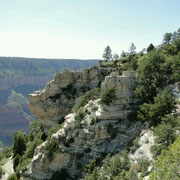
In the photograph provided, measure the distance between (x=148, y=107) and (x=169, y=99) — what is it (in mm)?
3604

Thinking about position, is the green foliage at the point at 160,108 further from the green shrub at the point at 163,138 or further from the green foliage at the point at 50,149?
the green foliage at the point at 50,149

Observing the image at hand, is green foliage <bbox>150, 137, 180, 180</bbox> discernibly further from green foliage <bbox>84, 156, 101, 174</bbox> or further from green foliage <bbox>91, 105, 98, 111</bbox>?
green foliage <bbox>91, 105, 98, 111</bbox>

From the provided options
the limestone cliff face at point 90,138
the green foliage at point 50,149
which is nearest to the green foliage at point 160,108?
the limestone cliff face at point 90,138

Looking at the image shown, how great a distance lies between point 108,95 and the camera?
1292 inches

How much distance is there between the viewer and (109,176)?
→ 22.1 metres

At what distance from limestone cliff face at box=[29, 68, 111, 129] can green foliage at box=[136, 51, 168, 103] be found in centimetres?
2172

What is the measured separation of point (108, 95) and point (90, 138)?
8574mm

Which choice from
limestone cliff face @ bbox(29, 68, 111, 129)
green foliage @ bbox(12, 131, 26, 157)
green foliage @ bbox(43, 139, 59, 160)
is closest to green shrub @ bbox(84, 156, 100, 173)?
green foliage @ bbox(43, 139, 59, 160)

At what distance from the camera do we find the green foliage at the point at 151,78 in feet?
108

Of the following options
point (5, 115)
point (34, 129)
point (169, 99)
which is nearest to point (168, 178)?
point (169, 99)

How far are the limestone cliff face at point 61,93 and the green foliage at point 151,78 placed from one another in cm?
2172

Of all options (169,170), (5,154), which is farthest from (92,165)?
(5,154)

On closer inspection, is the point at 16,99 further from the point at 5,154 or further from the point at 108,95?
the point at 108,95

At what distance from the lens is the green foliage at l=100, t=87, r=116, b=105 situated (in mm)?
32531
